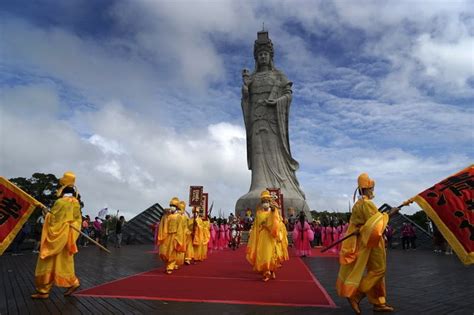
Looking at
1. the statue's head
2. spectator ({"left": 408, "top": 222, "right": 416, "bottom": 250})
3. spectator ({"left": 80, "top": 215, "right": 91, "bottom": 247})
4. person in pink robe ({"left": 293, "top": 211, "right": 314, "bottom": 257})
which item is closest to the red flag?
person in pink robe ({"left": 293, "top": 211, "right": 314, "bottom": 257})

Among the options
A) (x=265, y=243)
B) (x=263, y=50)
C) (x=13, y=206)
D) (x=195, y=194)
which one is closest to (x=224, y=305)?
(x=265, y=243)

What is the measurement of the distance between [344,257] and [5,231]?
4723mm

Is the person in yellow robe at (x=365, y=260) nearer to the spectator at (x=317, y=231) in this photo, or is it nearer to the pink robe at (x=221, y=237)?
the pink robe at (x=221, y=237)

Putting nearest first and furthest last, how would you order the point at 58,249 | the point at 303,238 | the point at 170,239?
the point at 58,249 → the point at 170,239 → the point at 303,238

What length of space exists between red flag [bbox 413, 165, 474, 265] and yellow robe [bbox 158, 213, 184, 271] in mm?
5296

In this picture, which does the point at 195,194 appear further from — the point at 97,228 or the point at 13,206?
the point at 13,206

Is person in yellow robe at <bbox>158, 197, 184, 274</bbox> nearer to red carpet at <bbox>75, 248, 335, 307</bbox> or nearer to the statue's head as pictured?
red carpet at <bbox>75, 248, 335, 307</bbox>

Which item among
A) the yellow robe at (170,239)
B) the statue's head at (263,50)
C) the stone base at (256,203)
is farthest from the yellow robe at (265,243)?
the statue's head at (263,50)

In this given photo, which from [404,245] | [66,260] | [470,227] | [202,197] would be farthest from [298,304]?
[404,245]

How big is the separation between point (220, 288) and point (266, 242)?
1529 millimetres

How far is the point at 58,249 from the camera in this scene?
5125 millimetres

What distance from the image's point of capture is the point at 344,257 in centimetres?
457

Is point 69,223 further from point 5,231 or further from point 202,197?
point 202,197

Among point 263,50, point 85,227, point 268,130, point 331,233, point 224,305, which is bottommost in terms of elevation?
point 224,305
